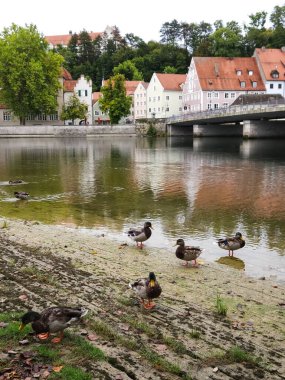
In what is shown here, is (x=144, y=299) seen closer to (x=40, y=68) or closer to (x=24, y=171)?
(x=24, y=171)

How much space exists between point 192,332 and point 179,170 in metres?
29.4

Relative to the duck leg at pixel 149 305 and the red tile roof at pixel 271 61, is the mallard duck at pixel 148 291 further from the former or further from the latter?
the red tile roof at pixel 271 61

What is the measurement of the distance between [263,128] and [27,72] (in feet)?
169

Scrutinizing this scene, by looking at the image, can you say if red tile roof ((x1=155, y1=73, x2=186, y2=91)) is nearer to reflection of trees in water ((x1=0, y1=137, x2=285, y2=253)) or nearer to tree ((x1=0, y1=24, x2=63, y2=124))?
tree ((x1=0, y1=24, x2=63, y2=124))

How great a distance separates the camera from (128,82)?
445 ft

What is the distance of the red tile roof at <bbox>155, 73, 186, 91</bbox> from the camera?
Result: 11869 cm

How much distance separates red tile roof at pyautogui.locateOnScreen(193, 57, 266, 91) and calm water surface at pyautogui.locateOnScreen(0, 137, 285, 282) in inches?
2762

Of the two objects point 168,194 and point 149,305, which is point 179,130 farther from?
point 149,305

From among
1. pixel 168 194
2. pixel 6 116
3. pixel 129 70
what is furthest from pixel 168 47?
pixel 168 194

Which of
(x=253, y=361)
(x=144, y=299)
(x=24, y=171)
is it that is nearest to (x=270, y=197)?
(x=144, y=299)

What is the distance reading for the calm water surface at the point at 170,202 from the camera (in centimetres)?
1567

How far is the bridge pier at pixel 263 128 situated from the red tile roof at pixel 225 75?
3177 cm

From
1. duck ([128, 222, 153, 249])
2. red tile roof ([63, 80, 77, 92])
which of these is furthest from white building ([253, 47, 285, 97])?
duck ([128, 222, 153, 249])

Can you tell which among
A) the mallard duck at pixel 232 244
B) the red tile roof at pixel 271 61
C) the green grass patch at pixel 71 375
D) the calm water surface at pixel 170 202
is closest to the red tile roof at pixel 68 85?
the red tile roof at pixel 271 61
